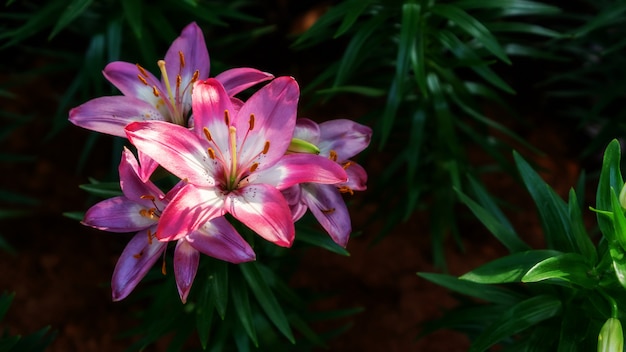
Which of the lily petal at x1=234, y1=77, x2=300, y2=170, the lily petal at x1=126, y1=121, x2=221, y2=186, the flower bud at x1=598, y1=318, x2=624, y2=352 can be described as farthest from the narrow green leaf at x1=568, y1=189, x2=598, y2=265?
the lily petal at x1=126, y1=121, x2=221, y2=186

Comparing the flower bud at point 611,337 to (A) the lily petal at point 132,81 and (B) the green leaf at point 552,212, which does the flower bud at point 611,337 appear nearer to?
(B) the green leaf at point 552,212

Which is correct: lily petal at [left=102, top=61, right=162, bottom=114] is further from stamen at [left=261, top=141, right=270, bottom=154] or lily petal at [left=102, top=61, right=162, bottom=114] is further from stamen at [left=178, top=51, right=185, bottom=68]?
stamen at [left=261, top=141, right=270, bottom=154]

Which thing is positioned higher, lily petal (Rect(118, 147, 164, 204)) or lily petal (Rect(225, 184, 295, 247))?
lily petal (Rect(225, 184, 295, 247))

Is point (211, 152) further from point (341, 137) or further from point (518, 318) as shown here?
point (518, 318)

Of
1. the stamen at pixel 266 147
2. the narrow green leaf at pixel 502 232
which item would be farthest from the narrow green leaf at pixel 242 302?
the narrow green leaf at pixel 502 232

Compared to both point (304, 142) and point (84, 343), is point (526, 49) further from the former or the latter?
point (84, 343)

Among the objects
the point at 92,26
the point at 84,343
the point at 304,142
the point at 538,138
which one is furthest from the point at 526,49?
the point at 84,343

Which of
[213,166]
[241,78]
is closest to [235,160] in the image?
[213,166]
